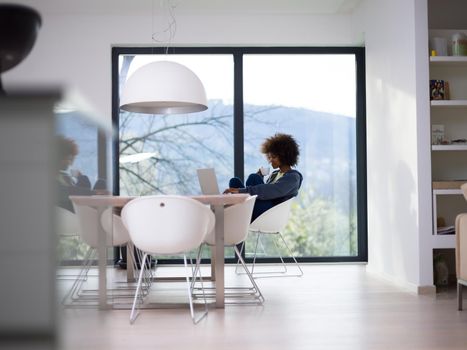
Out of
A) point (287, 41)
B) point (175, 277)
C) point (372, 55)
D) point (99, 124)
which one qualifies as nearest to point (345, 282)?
point (175, 277)

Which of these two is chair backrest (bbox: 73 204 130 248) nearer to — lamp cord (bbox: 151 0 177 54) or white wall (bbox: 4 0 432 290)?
white wall (bbox: 4 0 432 290)

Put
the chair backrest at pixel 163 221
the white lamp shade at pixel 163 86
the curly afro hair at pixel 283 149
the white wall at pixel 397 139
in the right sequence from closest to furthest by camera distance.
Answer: the chair backrest at pixel 163 221 < the white lamp shade at pixel 163 86 < the white wall at pixel 397 139 < the curly afro hair at pixel 283 149

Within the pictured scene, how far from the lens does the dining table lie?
1.09 m

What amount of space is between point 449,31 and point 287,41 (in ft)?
7.09

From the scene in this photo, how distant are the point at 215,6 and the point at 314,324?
434 centimetres

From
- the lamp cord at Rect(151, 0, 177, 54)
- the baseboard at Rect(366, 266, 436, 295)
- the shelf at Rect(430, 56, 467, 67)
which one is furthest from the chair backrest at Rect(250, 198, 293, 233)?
the lamp cord at Rect(151, 0, 177, 54)

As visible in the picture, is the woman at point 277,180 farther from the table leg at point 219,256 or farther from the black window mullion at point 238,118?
the table leg at point 219,256

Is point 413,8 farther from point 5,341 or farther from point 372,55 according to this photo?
point 5,341

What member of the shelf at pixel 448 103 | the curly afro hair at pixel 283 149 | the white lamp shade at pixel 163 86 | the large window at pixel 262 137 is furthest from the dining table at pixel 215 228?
the shelf at pixel 448 103

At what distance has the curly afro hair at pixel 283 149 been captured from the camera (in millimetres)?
6484

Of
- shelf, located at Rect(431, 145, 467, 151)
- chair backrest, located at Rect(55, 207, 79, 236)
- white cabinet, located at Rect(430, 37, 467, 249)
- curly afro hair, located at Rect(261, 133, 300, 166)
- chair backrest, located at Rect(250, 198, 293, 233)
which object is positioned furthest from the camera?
curly afro hair, located at Rect(261, 133, 300, 166)

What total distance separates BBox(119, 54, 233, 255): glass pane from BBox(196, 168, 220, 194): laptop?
1845 millimetres

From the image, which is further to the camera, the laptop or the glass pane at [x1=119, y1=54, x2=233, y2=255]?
the glass pane at [x1=119, y1=54, x2=233, y2=255]

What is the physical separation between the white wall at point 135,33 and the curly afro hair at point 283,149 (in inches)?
63.1
